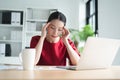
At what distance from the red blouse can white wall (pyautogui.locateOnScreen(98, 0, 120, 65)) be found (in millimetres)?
1634

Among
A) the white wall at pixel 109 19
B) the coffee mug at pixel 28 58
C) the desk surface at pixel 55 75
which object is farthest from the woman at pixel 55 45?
the white wall at pixel 109 19

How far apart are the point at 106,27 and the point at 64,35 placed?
A: 183 cm

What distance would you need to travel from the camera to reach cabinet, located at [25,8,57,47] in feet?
15.6

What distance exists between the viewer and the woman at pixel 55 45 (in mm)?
1941

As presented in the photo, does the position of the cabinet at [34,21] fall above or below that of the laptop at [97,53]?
above

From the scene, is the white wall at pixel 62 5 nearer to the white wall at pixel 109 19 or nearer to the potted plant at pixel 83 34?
the potted plant at pixel 83 34

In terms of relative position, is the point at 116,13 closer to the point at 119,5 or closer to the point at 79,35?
the point at 119,5

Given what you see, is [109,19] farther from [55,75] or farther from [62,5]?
[55,75]

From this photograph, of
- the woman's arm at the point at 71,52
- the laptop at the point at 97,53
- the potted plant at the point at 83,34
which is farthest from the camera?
the potted plant at the point at 83,34

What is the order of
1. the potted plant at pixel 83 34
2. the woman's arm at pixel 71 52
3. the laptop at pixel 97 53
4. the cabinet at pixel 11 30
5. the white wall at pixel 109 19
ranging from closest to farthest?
the laptop at pixel 97 53 → the woman's arm at pixel 71 52 → the white wall at pixel 109 19 → the potted plant at pixel 83 34 → the cabinet at pixel 11 30

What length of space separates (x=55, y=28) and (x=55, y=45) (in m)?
0.19

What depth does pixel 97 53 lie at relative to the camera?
1271mm

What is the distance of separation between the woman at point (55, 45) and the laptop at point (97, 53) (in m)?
0.59

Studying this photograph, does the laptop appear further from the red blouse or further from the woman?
the red blouse
